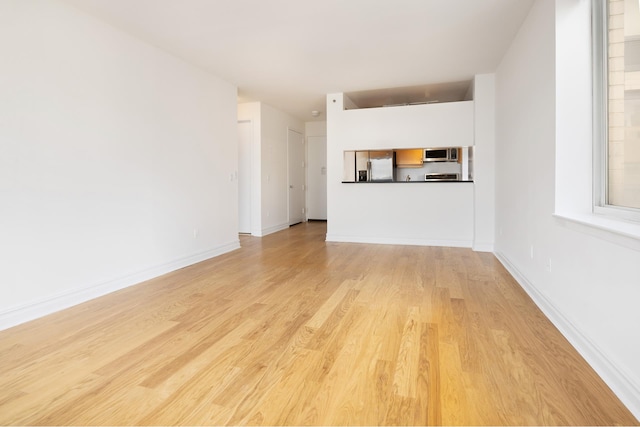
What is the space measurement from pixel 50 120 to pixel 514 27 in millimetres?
4200

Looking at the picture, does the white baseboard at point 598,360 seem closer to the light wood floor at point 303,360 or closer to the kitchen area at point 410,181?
the light wood floor at point 303,360

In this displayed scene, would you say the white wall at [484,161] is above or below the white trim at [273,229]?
above

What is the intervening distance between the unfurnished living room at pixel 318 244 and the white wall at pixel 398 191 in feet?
0.14

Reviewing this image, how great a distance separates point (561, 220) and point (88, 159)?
3736 mm

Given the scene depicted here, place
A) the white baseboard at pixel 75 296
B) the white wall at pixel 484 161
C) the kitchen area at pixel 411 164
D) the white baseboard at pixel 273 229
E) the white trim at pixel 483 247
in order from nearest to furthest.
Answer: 1. the white baseboard at pixel 75 296
2. the white wall at pixel 484 161
3. the white trim at pixel 483 247
4. the kitchen area at pixel 411 164
5. the white baseboard at pixel 273 229

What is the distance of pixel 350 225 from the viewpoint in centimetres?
582

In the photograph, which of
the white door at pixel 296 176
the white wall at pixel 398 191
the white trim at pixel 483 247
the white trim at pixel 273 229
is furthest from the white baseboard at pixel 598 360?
the white door at pixel 296 176

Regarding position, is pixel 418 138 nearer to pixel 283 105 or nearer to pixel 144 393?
pixel 283 105

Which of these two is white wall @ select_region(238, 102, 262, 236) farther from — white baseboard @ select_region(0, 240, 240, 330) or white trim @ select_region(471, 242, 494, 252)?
white trim @ select_region(471, 242, 494, 252)

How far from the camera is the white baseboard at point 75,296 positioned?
2410mm

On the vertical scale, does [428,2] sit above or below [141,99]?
above

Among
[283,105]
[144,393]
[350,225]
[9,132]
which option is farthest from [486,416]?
[283,105]

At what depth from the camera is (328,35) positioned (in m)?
3.48

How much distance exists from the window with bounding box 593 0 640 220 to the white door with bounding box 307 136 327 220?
6.50m
